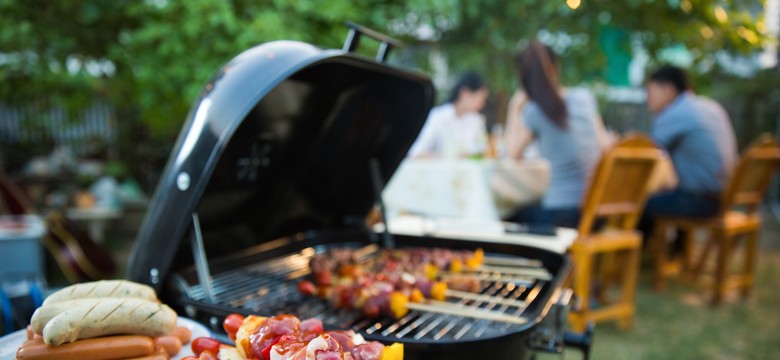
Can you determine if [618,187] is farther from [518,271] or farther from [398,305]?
[398,305]

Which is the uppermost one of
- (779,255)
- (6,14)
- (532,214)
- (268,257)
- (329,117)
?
(6,14)

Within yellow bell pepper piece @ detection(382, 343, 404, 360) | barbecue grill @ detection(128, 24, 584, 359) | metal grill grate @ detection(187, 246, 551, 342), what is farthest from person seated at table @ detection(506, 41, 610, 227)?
yellow bell pepper piece @ detection(382, 343, 404, 360)

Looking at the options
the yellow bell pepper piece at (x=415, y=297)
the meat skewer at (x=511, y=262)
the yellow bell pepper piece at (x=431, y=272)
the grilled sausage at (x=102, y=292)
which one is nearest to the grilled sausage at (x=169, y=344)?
the grilled sausage at (x=102, y=292)

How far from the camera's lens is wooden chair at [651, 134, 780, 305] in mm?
4277

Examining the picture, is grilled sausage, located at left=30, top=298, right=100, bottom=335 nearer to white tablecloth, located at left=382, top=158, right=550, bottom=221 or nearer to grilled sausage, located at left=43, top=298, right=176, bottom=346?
grilled sausage, located at left=43, top=298, right=176, bottom=346

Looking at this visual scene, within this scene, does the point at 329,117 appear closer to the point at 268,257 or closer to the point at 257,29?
the point at 268,257

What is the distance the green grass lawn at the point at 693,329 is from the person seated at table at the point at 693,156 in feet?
2.66

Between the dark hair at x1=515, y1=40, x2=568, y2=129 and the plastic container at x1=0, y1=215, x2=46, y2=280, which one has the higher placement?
the dark hair at x1=515, y1=40, x2=568, y2=129

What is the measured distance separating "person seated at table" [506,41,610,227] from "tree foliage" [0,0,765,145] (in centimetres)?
67

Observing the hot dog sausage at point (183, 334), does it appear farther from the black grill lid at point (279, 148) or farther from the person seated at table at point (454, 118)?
the person seated at table at point (454, 118)

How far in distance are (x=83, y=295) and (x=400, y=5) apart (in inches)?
180

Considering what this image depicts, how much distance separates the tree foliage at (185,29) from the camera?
4145 mm

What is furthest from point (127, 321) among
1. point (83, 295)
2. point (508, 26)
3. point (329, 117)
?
point (508, 26)

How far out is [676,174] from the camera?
4699 mm
